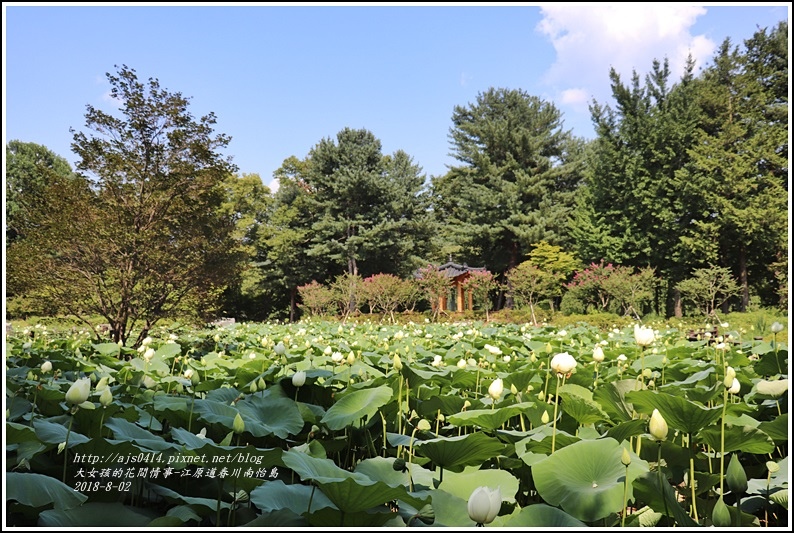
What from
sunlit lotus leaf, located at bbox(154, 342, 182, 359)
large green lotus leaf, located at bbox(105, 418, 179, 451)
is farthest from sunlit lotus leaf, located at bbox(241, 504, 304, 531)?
sunlit lotus leaf, located at bbox(154, 342, 182, 359)

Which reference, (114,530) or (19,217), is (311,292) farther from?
(114,530)

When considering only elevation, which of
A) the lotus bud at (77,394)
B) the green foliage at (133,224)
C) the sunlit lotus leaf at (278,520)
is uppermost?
the green foliage at (133,224)

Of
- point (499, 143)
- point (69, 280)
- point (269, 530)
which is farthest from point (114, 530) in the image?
point (499, 143)

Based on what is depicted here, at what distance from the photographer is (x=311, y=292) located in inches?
632

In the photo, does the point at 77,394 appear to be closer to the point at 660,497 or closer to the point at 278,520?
the point at 278,520

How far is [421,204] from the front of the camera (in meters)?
19.5

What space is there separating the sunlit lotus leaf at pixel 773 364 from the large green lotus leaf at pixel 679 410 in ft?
3.68

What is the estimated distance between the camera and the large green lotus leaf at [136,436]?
117 cm

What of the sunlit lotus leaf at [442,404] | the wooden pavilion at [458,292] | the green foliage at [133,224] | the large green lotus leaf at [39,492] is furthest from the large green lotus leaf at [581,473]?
the wooden pavilion at [458,292]

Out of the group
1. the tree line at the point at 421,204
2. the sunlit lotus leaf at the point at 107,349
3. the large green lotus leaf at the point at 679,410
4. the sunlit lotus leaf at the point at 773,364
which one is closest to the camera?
the large green lotus leaf at the point at 679,410

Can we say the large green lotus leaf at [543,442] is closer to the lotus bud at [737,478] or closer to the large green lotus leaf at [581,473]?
the large green lotus leaf at [581,473]

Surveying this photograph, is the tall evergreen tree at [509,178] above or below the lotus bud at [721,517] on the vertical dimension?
above

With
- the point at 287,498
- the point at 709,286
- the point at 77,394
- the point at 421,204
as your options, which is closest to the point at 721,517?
the point at 287,498

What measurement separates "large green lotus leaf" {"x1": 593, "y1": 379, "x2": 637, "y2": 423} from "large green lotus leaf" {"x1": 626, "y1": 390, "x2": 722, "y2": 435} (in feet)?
0.41
